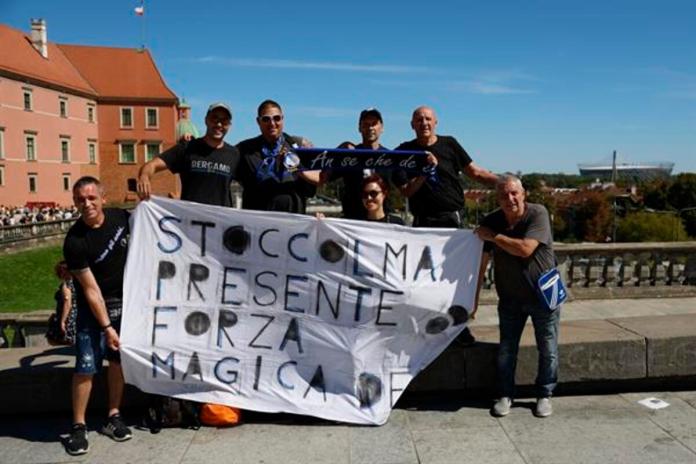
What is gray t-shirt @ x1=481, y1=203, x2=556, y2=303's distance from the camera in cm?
446

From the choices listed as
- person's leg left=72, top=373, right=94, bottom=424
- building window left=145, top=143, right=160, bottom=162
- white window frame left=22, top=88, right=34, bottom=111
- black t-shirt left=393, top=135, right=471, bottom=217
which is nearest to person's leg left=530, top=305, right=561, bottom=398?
black t-shirt left=393, top=135, right=471, bottom=217

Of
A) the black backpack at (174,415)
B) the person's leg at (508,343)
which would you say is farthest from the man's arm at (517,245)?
the black backpack at (174,415)

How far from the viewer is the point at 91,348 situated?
14.1 ft

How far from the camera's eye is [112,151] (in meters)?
65.4

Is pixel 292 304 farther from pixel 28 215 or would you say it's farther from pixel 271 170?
pixel 28 215

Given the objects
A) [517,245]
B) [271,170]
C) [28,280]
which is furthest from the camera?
[28,280]

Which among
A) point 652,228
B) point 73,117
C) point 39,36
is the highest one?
point 39,36

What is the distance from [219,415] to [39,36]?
214 feet

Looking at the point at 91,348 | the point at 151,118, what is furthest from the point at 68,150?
the point at 91,348

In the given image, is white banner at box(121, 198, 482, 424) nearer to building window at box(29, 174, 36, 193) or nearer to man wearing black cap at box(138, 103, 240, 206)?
man wearing black cap at box(138, 103, 240, 206)

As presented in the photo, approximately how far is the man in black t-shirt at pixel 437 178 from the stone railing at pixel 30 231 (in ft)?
111

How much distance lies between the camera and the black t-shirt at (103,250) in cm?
414

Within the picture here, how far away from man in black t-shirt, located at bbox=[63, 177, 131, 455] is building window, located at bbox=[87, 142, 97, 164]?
213 feet

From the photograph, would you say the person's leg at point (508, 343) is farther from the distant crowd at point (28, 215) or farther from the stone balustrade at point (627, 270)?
the distant crowd at point (28, 215)
